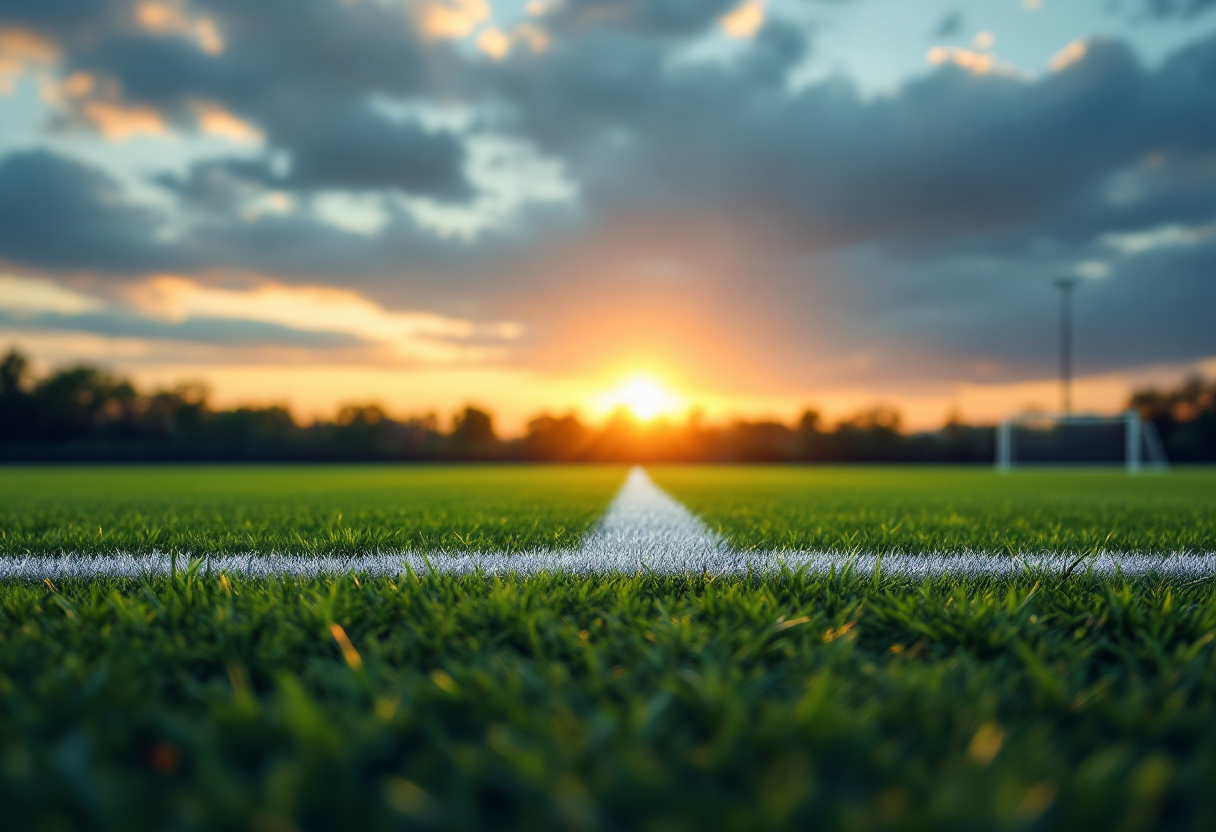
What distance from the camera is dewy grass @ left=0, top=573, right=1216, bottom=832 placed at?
101 centimetres

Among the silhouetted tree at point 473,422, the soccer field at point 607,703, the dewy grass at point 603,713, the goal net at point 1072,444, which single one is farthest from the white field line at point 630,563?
the silhouetted tree at point 473,422

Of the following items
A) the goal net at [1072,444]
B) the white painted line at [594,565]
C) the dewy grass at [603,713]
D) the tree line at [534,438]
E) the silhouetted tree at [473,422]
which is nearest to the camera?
the dewy grass at [603,713]

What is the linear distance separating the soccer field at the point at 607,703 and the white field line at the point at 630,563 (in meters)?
0.13

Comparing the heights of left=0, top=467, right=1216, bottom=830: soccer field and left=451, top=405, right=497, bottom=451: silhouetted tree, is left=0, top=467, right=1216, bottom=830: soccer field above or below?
below

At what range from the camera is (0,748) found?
1.24 m

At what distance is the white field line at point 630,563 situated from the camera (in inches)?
111

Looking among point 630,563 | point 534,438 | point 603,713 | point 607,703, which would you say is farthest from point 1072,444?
point 603,713

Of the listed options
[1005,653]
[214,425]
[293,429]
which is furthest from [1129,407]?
[214,425]

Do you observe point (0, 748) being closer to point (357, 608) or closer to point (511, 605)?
point (357, 608)

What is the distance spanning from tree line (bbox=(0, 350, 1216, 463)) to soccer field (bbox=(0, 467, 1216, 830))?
4095 centimetres

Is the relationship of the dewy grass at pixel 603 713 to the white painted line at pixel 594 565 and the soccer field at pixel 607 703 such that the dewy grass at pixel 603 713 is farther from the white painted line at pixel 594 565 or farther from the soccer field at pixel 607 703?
the white painted line at pixel 594 565

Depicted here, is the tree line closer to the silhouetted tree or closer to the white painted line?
the silhouetted tree

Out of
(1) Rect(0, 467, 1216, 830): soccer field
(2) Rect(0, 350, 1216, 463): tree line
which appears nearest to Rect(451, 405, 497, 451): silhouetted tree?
(2) Rect(0, 350, 1216, 463): tree line

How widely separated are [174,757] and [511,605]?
96 cm
